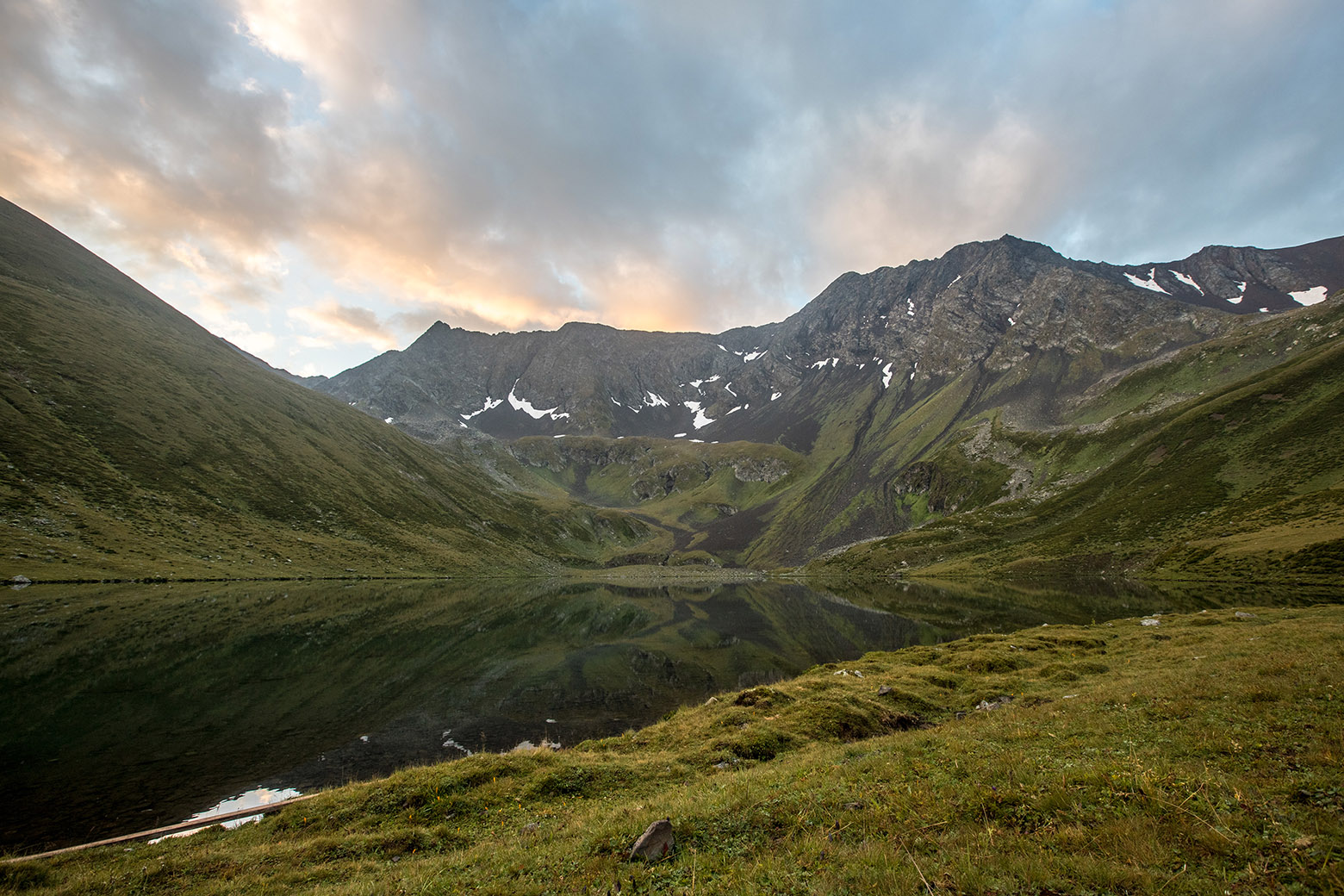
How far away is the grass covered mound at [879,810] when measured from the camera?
28.6 ft

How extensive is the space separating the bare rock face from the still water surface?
20.4 metres

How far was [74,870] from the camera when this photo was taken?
1391cm

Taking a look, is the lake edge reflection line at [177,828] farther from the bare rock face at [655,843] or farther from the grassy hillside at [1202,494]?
the grassy hillside at [1202,494]

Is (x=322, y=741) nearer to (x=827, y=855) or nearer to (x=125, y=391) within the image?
(x=827, y=855)

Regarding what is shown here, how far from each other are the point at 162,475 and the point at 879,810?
161146 mm

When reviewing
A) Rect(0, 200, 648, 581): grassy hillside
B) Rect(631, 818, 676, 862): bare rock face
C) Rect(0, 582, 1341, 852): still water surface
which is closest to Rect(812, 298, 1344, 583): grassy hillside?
Rect(0, 582, 1341, 852): still water surface

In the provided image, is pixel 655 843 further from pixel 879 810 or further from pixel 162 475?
Answer: pixel 162 475

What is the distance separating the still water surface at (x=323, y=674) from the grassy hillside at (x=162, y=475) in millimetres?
21684

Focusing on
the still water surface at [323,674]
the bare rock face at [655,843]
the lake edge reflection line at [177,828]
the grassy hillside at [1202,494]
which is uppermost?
the grassy hillside at [1202,494]

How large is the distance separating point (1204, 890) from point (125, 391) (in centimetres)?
20487

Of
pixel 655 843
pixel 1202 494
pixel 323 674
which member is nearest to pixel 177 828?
pixel 655 843

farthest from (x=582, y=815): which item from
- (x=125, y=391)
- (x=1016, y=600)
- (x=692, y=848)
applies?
(x=125, y=391)

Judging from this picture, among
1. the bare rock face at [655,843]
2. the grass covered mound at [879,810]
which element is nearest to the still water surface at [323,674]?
the grass covered mound at [879,810]

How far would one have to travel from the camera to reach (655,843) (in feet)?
39.1
